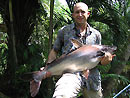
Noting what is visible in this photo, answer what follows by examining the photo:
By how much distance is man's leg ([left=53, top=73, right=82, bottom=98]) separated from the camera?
2002mm

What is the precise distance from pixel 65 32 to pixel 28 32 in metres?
1.89

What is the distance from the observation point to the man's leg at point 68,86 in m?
2.00

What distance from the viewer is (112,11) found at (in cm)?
405

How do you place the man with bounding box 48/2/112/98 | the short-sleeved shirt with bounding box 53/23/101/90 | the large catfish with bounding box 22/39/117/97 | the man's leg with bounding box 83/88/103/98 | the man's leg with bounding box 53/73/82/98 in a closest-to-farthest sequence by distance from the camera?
1. the large catfish with bounding box 22/39/117/97
2. the man's leg with bounding box 53/73/82/98
3. the man with bounding box 48/2/112/98
4. the short-sleeved shirt with bounding box 53/23/101/90
5. the man's leg with bounding box 83/88/103/98

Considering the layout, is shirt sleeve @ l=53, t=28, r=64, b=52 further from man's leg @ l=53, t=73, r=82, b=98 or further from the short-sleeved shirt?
man's leg @ l=53, t=73, r=82, b=98

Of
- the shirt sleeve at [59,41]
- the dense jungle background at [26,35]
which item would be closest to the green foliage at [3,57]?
the dense jungle background at [26,35]

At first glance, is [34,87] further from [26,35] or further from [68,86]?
[26,35]

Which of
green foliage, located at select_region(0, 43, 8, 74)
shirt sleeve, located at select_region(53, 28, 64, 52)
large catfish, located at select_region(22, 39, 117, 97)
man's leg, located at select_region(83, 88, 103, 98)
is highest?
shirt sleeve, located at select_region(53, 28, 64, 52)

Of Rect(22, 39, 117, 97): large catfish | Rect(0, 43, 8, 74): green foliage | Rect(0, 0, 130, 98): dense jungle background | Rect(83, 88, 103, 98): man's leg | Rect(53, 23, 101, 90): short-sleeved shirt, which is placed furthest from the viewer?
Rect(0, 43, 8, 74): green foliage

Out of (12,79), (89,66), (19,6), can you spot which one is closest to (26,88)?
(12,79)

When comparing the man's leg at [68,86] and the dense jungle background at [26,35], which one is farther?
the dense jungle background at [26,35]

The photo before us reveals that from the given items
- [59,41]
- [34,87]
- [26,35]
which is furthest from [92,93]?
[26,35]

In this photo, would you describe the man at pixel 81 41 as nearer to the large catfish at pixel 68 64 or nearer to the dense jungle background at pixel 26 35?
the large catfish at pixel 68 64

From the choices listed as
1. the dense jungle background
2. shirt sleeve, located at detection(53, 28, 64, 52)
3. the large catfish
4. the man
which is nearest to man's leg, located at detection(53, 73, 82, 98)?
the man
